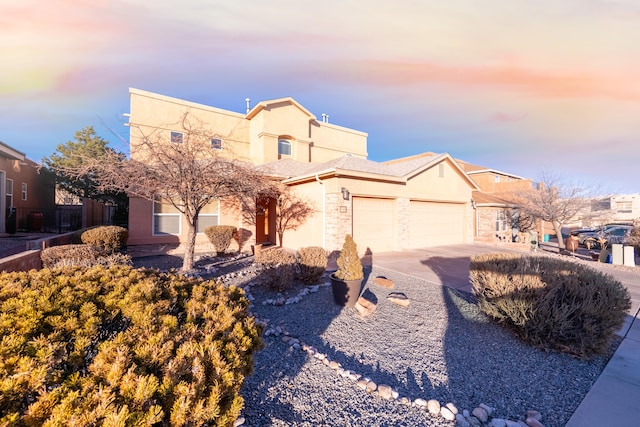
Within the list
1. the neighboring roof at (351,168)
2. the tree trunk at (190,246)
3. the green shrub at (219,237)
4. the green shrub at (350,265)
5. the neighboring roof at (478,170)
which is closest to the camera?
the green shrub at (350,265)

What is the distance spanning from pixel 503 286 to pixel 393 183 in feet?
26.9

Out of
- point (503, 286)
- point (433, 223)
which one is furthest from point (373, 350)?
point (433, 223)

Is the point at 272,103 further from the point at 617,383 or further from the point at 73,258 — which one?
the point at 617,383

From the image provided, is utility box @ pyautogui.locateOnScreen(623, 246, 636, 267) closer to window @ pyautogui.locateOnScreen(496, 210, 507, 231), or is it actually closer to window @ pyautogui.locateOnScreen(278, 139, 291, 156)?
window @ pyautogui.locateOnScreen(496, 210, 507, 231)

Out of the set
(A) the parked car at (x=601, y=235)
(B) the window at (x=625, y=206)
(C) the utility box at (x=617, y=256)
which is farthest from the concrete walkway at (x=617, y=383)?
(B) the window at (x=625, y=206)

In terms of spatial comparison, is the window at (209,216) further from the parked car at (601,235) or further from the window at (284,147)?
the parked car at (601,235)

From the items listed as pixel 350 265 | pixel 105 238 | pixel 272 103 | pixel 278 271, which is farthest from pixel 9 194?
pixel 350 265

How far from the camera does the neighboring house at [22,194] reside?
37.6 feet

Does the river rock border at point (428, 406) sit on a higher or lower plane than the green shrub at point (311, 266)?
lower

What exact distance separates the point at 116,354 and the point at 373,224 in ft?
35.3

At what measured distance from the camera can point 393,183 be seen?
12.3 metres

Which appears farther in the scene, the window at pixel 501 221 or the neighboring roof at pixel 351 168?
the window at pixel 501 221

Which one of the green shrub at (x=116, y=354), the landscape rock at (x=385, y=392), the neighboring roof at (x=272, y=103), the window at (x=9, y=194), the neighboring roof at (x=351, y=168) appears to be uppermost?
the neighboring roof at (x=272, y=103)

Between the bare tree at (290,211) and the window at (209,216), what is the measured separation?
2.69 m
